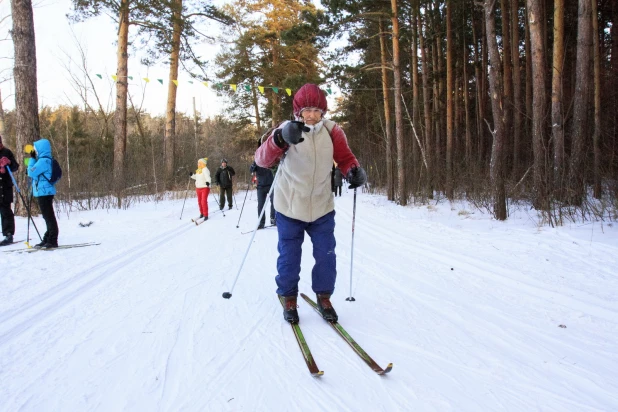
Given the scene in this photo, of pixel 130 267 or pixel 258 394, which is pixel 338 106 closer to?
pixel 130 267

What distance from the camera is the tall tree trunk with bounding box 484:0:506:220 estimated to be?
25.0ft

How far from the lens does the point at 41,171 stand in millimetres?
5945

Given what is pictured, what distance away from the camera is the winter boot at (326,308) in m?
3.01

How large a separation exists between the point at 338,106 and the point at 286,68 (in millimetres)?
8890

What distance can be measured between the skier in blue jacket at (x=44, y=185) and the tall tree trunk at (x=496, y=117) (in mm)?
8349

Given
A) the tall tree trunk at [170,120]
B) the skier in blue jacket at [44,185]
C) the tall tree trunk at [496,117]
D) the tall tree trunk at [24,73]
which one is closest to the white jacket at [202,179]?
the tall tree trunk at [24,73]

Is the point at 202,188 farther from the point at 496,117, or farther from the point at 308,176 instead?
the point at 308,176

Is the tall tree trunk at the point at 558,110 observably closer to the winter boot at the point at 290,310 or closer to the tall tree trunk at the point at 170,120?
the winter boot at the point at 290,310

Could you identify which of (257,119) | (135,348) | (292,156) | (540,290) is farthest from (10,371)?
(257,119)

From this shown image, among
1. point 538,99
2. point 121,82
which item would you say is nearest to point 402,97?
point 538,99

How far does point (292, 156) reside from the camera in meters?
2.96

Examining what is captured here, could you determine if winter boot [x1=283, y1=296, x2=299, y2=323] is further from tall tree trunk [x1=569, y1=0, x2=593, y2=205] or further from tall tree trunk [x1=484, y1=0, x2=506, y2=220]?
tall tree trunk [x1=569, y1=0, x2=593, y2=205]

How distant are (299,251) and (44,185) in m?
5.15

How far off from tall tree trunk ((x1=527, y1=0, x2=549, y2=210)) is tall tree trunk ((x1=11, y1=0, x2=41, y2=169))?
11.5 metres
